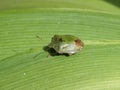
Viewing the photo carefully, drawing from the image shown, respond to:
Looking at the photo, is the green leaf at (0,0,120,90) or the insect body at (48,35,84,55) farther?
the insect body at (48,35,84,55)

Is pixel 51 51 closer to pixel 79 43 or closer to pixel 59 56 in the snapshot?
pixel 59 56

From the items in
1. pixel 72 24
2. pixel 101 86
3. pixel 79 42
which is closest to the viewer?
pixel 101 86

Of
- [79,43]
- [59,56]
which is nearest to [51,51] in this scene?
[59,56]

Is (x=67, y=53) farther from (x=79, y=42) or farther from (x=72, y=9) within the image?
(x=72, y=9)

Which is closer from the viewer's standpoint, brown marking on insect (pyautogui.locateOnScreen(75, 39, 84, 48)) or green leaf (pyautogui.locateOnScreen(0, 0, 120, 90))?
green leaf (pyautogui.locateOnScreen(0, 0, 120, 90))

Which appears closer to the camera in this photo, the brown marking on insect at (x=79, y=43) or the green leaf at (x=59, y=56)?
the green leaf at (x=59, y=56)

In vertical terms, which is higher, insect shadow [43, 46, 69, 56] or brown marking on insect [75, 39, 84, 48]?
brown marking on insect [75, 39, 84, 48]

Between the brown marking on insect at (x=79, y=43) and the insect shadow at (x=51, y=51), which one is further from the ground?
the brown marking on insect at (x=79, y=43)

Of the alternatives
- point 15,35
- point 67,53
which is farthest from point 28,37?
point 67,53
